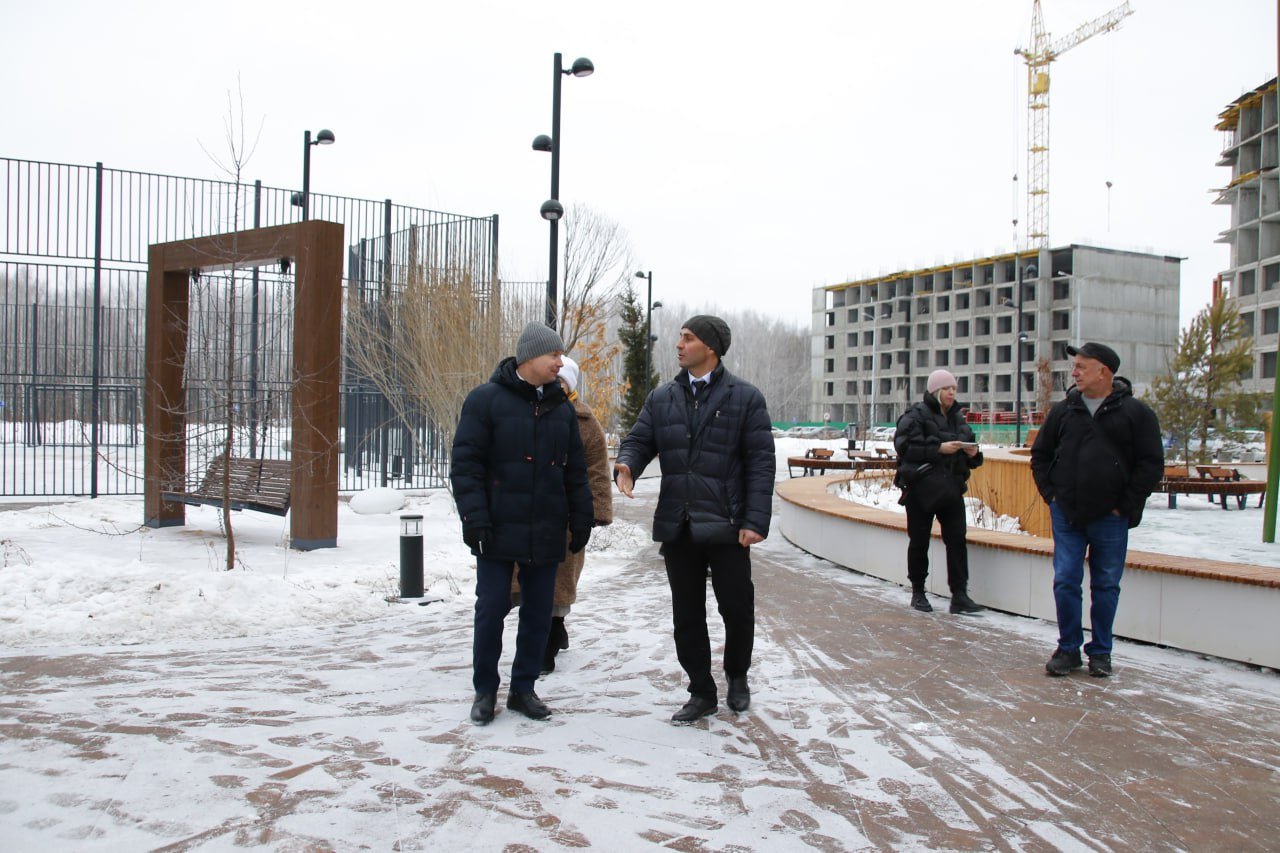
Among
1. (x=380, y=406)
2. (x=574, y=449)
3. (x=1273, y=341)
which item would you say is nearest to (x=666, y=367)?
(x=1273, y=341)

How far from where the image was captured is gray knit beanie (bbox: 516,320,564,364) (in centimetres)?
473

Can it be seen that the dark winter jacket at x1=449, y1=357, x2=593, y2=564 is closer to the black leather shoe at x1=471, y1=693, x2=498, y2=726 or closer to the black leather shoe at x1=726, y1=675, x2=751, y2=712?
the black leather shoe at x1=471, y1=693, x2=498, y2=726

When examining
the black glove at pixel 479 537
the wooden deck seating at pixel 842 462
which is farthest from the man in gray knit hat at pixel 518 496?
the wooden deck seating at pixel 842 462

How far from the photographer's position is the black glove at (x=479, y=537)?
14.8 feet

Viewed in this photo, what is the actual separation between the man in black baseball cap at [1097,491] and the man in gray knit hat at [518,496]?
3017 mm

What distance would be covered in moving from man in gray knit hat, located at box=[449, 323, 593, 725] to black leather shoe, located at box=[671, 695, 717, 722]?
66 centimetres

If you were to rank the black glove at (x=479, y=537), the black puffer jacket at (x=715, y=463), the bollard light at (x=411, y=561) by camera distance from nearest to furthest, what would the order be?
the black glove at (x=479, y=537), the black puffer jacket at (x=715, y=463), the bollard light at (x=411, y=561)

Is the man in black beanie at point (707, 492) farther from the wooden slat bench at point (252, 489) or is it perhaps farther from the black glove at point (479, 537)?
the wooden slat bench at point (252, 489)

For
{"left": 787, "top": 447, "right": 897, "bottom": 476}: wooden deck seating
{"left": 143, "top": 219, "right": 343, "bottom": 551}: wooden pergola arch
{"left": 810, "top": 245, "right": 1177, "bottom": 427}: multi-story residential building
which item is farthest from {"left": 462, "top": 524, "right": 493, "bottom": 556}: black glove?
{"left": 810, "top": 245, "right": 1177, "bottom": 427}: multi-story residential building

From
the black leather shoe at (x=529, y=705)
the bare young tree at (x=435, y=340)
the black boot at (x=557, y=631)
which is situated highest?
the bare young tree at (x=435, y=340)

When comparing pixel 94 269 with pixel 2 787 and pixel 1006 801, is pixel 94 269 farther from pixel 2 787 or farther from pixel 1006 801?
pixel 1006 801

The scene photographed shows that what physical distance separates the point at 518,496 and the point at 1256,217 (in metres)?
73.7

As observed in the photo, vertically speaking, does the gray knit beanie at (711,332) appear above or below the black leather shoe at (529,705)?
above

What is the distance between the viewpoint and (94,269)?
14.2m
